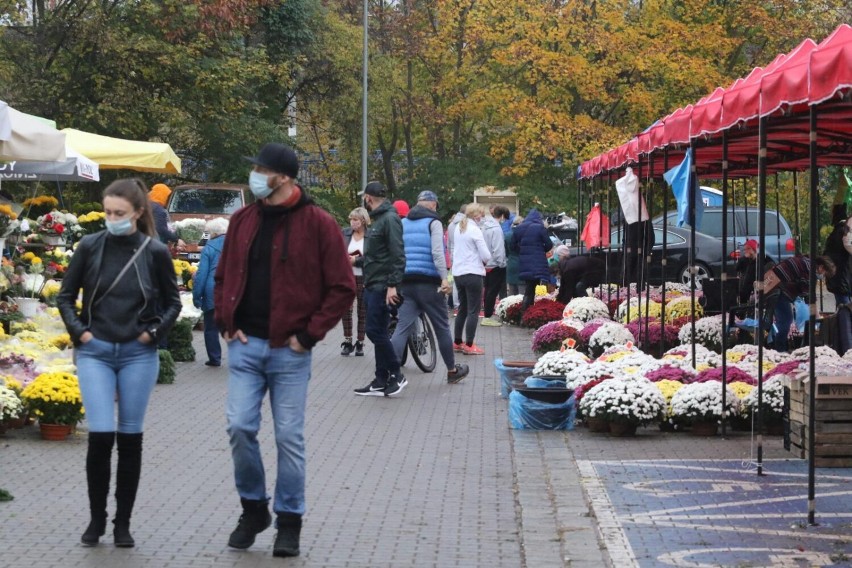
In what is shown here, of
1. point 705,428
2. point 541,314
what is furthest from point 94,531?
point 541,314

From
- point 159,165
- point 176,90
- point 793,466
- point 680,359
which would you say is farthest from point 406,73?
point 793,466

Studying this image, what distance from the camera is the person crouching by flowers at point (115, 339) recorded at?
21.5 feet

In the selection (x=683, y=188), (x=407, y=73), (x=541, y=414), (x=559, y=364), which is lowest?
(x=541, y=414)

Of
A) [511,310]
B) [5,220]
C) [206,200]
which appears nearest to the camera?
[5,220]

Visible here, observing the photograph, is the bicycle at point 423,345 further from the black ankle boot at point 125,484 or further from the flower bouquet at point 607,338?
the black ankle boot at point 125,484

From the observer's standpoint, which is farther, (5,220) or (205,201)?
(205,201)

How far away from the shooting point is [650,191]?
15.0 m

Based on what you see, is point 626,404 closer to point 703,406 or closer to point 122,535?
point 703,406

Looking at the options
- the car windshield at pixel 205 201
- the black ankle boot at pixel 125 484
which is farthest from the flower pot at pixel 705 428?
the car windshield at pixel 205 201

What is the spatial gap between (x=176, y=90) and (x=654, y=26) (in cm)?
1300

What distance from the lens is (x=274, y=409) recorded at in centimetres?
650

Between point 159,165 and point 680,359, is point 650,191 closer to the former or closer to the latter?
point 680,359

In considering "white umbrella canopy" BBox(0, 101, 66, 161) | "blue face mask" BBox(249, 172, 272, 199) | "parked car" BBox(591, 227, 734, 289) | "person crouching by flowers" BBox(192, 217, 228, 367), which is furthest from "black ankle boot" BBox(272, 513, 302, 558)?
"parked car" BBox(591, 227, 734, 289)

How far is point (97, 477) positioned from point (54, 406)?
11.7 feet
